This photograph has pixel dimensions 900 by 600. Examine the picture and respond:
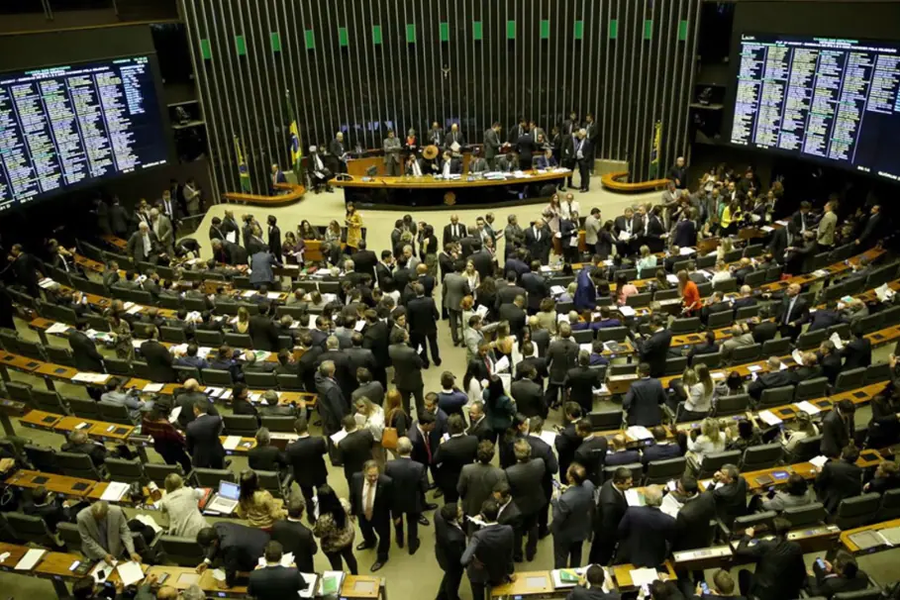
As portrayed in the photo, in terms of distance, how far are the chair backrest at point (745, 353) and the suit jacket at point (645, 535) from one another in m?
3.74

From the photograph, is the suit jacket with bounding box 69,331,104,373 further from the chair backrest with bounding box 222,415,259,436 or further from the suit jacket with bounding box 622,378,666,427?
the suit jacket with bounding box 622,378,666,427

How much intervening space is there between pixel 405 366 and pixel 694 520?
144 inches

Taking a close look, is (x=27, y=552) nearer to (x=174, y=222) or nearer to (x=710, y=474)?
(x=710, y=474)

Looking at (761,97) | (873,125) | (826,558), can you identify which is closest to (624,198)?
(761,97)

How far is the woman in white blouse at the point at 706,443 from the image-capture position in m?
7.12

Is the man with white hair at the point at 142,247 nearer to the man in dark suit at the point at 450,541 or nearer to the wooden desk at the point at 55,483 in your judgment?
the wooden desk at the point at 55,483

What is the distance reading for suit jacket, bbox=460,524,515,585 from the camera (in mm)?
5523

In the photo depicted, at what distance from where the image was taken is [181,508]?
20.8ft

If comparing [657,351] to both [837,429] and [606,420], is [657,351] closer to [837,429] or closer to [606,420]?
[606,420]

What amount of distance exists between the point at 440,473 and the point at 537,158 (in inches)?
460

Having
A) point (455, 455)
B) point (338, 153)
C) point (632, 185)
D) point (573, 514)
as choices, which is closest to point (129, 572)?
point (455, 455)

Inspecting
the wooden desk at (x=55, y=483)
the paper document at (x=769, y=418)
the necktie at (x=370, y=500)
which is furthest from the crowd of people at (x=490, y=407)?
the wooden desk at (x=55, y=483)

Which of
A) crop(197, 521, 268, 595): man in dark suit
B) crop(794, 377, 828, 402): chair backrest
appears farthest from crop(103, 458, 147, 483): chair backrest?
crop(794, 377, 828, 402): chair backrest

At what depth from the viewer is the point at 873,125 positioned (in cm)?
1228
